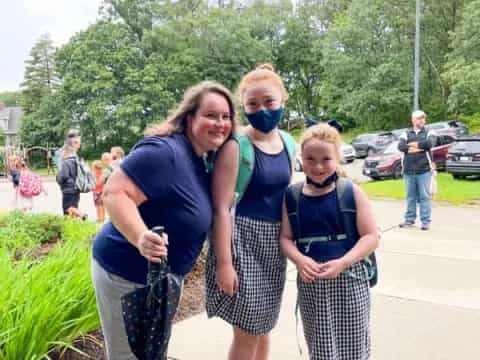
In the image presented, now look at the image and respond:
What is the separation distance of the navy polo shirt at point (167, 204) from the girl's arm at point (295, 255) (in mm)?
410

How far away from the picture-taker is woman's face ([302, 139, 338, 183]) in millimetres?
2082

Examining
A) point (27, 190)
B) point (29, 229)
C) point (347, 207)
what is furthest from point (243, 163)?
point (27, 190)

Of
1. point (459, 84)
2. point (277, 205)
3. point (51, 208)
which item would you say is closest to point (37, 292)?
point (277, 205)

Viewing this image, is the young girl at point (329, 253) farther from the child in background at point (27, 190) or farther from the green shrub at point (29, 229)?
the child in background at point (27, 190)

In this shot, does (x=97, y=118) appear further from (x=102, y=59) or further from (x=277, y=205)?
(x=277, y=205)

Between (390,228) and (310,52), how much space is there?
36.2 metres

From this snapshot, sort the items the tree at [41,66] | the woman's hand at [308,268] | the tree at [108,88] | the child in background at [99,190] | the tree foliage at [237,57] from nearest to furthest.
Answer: the woman's hand at [308,268]
the child in background at [99,190]
the tree foliage at [237,57]
the tree at [108,88]
the tree at [41,66]

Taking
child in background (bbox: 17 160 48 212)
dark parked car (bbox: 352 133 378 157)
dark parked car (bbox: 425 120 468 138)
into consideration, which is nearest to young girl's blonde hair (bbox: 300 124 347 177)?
child in background (bbox: 17 160 48 212)

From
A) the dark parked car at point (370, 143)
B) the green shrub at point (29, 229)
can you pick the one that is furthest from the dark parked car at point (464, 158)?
the green shrub at point (29, 229)

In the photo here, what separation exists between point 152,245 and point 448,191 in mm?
10930

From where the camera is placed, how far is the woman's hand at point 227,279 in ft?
6.86

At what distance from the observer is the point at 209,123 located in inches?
73.5

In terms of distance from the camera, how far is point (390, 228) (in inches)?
279

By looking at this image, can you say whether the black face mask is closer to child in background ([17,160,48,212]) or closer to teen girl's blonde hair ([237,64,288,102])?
teen girl's blonde hair ([237,64,288,102])
